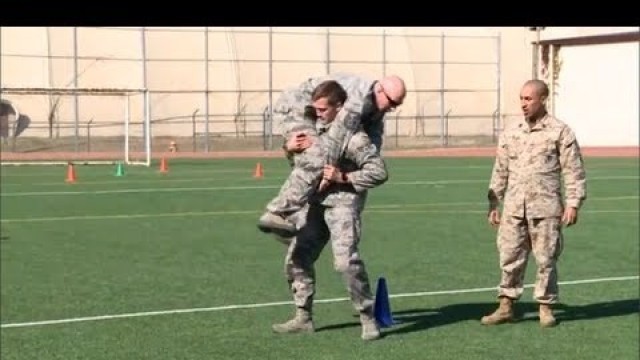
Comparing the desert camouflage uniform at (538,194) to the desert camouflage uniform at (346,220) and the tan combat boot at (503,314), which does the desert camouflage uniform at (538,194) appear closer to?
the tan combat boot at (503,314)

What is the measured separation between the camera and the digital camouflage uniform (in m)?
6.07

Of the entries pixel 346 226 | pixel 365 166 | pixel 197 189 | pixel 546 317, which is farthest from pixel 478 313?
pixel 197 189

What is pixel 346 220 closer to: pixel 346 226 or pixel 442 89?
pixel 346 226

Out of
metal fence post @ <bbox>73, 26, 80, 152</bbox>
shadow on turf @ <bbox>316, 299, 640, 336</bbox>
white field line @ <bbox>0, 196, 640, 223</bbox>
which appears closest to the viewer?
shadow on turf @ <bbox>316, 299, 640, 336</bbox>

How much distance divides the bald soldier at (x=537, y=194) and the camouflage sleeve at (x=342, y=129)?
1.20m

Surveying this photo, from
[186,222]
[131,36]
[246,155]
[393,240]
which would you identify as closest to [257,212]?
[186,222]

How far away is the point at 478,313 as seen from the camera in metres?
7.32

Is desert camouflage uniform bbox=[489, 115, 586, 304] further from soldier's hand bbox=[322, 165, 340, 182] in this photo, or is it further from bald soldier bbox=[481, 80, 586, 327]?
soldier's hand bbox=[322, 165, 340, 182]

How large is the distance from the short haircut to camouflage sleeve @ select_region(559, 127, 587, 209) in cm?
155

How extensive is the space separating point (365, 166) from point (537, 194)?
127cm

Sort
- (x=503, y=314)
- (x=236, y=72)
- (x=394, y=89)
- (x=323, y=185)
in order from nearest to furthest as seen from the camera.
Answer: (x=394, y=89), (x=323, y=185), (x=503, y=314), (x=236, y=72)

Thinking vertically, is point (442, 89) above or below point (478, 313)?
above

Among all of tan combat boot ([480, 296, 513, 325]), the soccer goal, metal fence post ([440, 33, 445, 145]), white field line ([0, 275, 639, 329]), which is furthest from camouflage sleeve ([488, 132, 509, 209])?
metal fence post ([440, 33, 445, 145])
